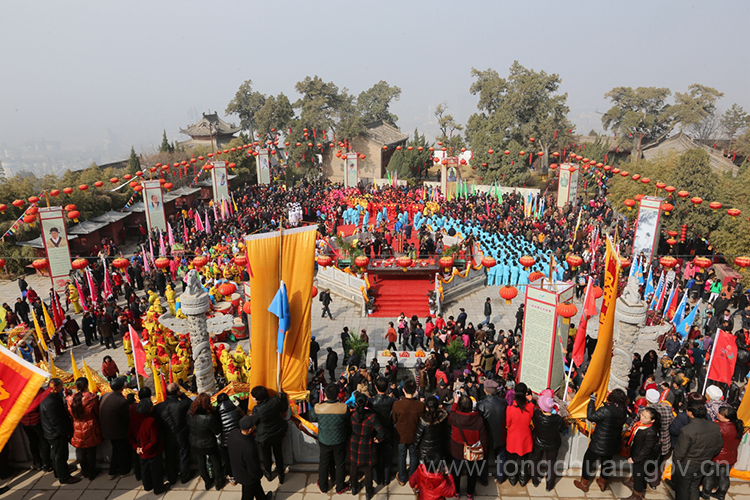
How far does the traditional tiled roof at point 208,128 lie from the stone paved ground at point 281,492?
42217 millimetres

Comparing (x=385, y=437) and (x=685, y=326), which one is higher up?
(x=385, y=437)

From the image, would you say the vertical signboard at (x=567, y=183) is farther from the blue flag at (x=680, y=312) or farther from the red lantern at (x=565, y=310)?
the red lantern at (x=565, y=310)

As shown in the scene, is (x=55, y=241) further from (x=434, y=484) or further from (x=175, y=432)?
(x=434, y=484)

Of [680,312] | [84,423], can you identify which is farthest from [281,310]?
[680,312]

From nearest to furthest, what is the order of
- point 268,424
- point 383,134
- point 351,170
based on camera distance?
point 268,424 → point 351,170 → point 383,134

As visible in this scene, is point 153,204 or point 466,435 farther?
point 153,204

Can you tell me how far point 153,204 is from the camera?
62.5 feet

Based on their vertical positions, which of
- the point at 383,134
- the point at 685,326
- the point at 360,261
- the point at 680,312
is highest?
the point at 383,134

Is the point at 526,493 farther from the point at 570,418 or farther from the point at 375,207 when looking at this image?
the point at 375,207

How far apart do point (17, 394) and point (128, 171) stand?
2863 centimetres

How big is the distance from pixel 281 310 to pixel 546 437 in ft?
10.5

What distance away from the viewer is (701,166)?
17734 mm

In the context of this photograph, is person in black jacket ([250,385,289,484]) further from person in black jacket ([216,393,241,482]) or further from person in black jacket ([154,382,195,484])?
person in black jacket ([154,382,195,484])

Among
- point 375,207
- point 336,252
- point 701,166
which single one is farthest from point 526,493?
point 375,207
